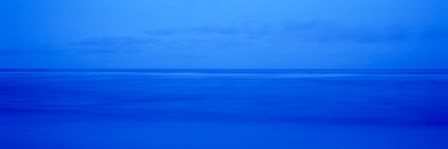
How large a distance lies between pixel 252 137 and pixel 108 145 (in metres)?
0.86

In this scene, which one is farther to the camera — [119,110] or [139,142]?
[119,110]

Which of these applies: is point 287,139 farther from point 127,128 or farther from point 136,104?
point 136,104

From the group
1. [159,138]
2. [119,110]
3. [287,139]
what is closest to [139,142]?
[159,138]

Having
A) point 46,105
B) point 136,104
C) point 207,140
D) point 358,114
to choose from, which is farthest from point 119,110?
point 358,114

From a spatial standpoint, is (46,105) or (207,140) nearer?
(207,140)

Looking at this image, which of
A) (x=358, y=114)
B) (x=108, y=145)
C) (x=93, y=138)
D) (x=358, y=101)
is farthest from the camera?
(x=358, y=101)

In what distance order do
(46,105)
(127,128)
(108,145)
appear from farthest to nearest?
(46,105) < (127,128) < (108,145)

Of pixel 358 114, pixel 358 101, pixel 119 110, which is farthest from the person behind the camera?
pixel 358 101

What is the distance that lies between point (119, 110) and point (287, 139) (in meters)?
1.89

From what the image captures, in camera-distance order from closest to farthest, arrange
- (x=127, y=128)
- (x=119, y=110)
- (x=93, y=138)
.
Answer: (x=93, y=138) < (x=127, y=128) < (x=119, y=110)

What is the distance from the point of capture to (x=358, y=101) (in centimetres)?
441

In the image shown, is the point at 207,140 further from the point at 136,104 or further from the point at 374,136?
the point at 136,104

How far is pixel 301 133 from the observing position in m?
2.46

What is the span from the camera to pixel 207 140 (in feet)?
7.54
